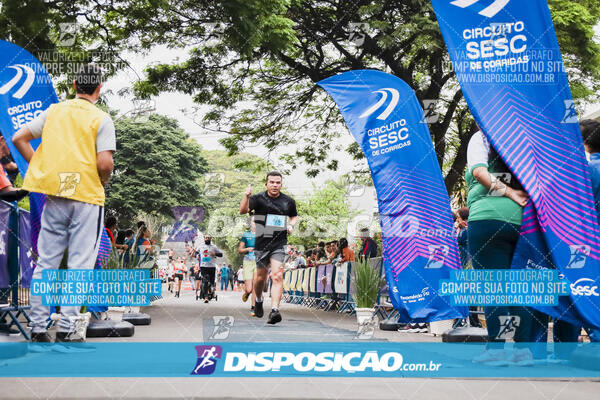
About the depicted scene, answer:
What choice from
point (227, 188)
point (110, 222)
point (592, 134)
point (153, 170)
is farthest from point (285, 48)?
point (227, 188)

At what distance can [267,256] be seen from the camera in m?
9.48

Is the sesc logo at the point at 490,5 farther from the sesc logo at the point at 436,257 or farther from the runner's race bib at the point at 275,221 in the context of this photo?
the runner's race bib at the point at 275,221

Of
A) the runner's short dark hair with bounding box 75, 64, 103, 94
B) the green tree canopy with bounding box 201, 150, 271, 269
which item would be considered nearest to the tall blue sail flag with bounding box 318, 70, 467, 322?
the green tree canopy with bounding box 201, 150, 271, 269

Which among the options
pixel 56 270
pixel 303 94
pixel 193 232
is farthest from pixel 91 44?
pixel 193 232

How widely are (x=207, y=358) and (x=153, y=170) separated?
99.8 ft

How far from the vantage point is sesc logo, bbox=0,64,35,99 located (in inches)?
275

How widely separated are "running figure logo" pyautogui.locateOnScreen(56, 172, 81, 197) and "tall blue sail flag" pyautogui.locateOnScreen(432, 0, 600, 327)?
259cm

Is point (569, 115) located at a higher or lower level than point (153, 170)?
lower

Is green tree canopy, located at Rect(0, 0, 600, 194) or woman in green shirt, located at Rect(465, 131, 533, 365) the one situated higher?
green tree canopy, located at Rect(0, 0, 600, 194)

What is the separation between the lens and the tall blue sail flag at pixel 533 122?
459 cm

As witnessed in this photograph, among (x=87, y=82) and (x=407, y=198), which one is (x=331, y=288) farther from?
(x=87, y=82)

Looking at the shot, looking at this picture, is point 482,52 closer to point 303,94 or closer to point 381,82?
point 381,82

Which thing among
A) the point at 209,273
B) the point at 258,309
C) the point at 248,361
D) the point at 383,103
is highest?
the point at 383,103

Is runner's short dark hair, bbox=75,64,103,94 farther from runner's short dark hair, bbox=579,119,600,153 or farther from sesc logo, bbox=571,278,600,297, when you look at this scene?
runner's short dark hair, bbox=579,119,600,153
